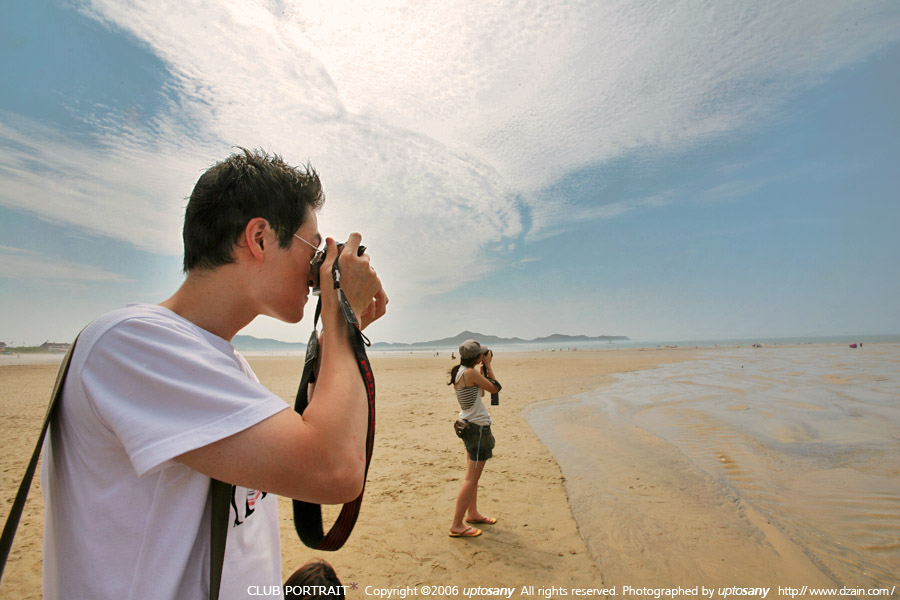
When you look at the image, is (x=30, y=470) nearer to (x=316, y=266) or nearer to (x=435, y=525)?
(x=316, y=266)

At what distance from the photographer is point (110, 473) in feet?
3.19

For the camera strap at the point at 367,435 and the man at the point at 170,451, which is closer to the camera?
the man at the point at 170,451

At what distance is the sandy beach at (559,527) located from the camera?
12.5ft

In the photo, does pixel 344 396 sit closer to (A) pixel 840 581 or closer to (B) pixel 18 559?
(A) pixel 840 581

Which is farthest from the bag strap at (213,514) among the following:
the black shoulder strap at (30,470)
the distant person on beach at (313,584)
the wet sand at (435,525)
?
the wet sand at (435,525)

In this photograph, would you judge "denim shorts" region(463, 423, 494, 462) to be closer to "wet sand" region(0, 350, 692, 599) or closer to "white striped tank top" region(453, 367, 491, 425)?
"white striped tank top" region(453, 367, 491, 425)

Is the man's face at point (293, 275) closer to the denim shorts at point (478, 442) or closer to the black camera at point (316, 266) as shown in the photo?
the black camera at point (316, 266)

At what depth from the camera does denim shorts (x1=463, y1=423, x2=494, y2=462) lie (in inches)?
187

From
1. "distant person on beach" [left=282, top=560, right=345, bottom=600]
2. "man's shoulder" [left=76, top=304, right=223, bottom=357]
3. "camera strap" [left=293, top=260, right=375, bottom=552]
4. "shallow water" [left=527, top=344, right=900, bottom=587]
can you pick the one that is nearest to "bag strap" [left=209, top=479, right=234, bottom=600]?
"camera strap" [left=293, top=260, right=375, bottom=552]

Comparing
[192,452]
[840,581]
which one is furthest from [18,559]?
[840,581]

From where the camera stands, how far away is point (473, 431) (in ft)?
15.9

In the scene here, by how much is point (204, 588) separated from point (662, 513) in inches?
211

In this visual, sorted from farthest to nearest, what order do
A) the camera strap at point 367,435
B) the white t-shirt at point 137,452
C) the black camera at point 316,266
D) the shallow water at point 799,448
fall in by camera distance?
1. the shallow water at point 799,448
2. the black camera at point 316,266
3. the camera strap at point 367,435
4. the white t-shirt at point 137,452

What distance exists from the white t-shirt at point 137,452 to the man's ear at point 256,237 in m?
0.28
